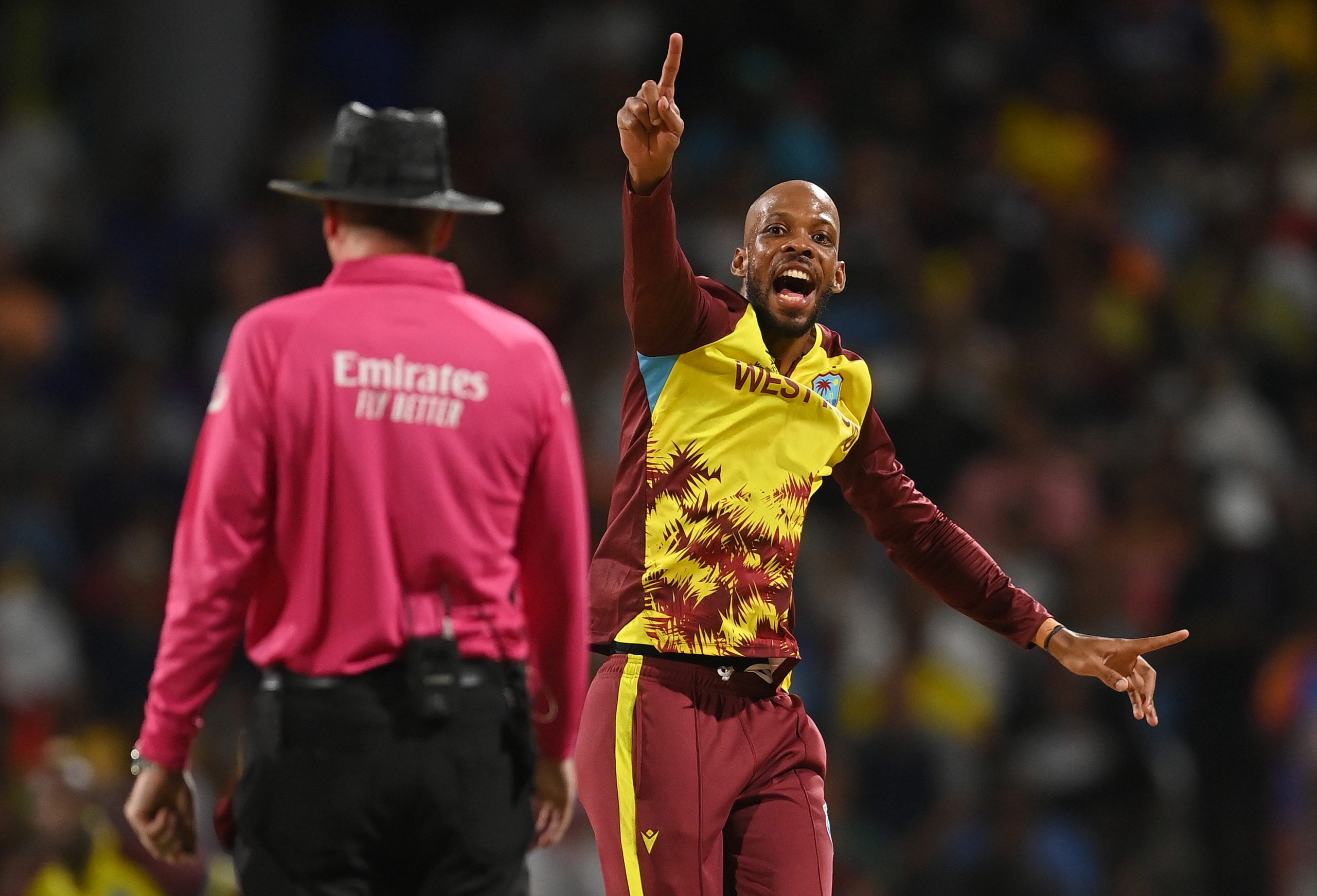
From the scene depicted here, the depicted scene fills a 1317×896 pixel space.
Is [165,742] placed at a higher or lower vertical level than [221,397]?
lower

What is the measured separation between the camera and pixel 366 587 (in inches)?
117

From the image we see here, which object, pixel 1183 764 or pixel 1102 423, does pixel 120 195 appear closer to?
pixel 1102 423

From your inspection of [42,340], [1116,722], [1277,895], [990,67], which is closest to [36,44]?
[42,340]

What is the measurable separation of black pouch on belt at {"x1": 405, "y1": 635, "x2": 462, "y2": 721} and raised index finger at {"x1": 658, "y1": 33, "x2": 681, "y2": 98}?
1266 mm

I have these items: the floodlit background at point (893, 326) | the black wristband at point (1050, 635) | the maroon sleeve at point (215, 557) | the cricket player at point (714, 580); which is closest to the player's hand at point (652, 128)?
the cricket player at point (714, 580)

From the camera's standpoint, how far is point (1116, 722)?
8.06 m

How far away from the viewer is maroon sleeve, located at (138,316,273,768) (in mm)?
2906

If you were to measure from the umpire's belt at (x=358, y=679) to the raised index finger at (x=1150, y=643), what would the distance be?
6.07 ft

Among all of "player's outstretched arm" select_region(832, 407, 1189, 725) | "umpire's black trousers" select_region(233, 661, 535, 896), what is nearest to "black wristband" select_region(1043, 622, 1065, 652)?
"player's outstretched arm" select_region(832, 407, 1189, 725)

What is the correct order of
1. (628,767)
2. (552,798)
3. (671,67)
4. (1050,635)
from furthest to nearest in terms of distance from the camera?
(1050,635) → (628,767) → (671,67) → (552,798)

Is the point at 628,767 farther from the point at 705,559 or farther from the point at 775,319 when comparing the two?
the point at 775,319

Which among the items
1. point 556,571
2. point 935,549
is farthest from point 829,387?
point 556,571

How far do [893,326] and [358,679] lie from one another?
6806 mm

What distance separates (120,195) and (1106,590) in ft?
18.1
